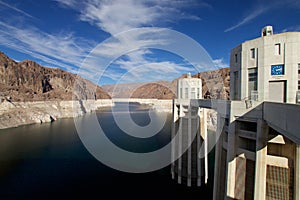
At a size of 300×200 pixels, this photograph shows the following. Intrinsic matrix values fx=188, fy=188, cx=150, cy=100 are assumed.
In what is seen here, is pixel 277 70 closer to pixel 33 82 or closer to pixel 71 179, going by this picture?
pixel 71 179

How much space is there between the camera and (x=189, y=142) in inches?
821

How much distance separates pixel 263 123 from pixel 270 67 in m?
2.29

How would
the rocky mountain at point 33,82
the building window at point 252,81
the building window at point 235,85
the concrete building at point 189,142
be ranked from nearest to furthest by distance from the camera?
the building window at point 252,81 < the building window at point 235,85 < the concrete building at point 189,142 < the rocky mountain at point 33,82

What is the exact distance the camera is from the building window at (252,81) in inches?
319

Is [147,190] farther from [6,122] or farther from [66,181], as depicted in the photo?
[6,122]

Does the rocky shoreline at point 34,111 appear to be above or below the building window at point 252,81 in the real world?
below

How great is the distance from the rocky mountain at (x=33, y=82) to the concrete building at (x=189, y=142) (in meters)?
74.5

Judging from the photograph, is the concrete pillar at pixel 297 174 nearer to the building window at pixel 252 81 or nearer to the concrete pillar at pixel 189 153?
the building window at pixel 252 81

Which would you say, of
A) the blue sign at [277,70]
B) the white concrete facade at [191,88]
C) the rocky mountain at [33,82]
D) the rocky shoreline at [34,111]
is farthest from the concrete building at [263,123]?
the rocky mountain at [33,82]

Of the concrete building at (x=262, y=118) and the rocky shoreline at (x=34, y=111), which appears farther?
the rocky shoreline at (x=34, y=111)

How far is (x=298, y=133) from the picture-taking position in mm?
4238

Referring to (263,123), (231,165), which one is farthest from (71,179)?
(263,123)

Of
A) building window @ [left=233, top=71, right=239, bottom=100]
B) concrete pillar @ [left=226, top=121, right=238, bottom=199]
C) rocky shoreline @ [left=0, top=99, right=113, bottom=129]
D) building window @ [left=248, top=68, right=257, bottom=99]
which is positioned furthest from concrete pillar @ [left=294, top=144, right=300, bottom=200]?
rocky shoreline @ [left=0, top=99, right=113, bottom=129]

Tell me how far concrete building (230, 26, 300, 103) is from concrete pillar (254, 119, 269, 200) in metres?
1.38
